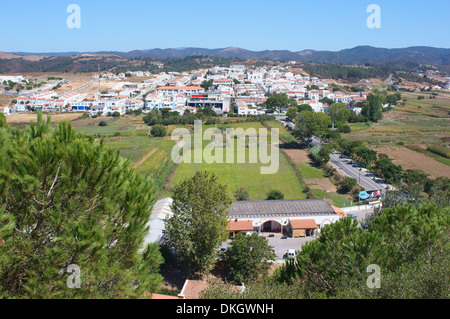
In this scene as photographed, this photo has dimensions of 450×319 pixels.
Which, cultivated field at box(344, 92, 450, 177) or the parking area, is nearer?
the parking area

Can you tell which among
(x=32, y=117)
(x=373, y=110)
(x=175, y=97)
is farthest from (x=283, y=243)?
(x=175, y=97)

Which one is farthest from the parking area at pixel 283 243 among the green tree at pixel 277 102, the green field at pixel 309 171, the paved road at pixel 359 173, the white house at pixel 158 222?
the green tree at pixel 277 102

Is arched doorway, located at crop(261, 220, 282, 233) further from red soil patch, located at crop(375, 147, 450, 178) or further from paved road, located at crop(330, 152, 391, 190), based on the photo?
red soil patch, located at crop(375, 147, 450, 178)

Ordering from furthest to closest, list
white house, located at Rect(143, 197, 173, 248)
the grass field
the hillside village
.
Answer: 1. the hillside village
2. the grass field
3. white house, located at Rect(143, 197, 173, 248)

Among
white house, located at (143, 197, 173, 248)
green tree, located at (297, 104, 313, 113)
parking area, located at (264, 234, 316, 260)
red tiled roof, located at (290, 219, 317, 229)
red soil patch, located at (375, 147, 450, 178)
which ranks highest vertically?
green tree, located at (297, 104, 313, 113)

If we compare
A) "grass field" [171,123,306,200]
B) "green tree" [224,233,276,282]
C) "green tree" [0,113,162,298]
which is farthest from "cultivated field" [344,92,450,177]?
"green tree" [0,113,162,298]

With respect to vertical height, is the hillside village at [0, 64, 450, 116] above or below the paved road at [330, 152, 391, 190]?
above

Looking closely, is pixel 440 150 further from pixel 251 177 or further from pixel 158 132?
pixel 158 132
